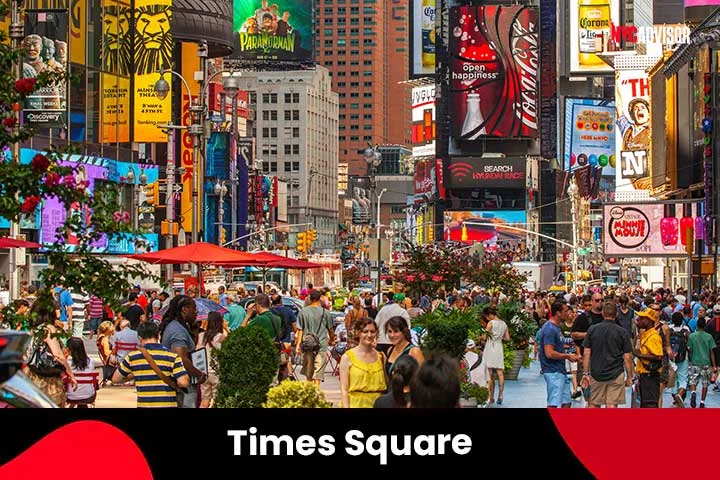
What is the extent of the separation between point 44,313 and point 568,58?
18877 centimetres

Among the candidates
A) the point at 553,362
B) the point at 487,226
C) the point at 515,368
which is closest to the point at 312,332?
the point at 515,368

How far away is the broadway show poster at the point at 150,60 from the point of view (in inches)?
2972

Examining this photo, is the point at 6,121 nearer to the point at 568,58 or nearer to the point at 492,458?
the point at 492,458

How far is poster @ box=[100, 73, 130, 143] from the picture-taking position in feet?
252

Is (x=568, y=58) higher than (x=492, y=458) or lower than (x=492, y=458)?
higher

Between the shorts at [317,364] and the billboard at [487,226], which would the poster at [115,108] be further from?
the billboard at [487,226]

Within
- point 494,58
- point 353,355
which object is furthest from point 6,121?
point 494,58

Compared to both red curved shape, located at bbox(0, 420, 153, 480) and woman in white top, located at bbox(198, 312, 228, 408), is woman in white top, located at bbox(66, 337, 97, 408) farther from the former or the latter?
red curved shape, located at bbox(0, 420, 153, 480)

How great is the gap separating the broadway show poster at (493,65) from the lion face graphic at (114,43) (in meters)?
93.9

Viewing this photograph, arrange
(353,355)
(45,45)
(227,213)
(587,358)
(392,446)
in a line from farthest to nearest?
(227,213) < (45,45) < (587,358) < (353,355) < (392,446)

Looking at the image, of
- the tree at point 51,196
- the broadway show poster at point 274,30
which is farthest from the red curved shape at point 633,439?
the broadway show poster at point 274,30

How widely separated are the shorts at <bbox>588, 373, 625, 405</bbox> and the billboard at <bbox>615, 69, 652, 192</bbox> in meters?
103

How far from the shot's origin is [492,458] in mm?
6004

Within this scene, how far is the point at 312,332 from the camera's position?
23.7 meters
